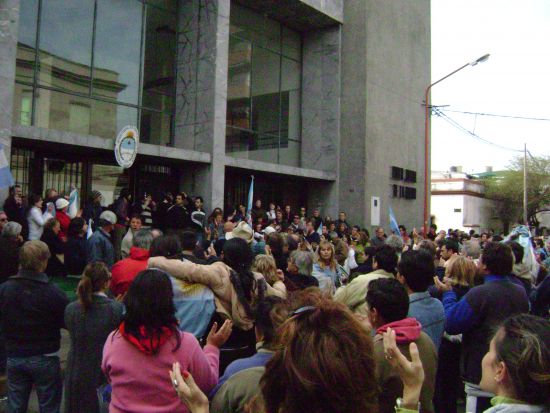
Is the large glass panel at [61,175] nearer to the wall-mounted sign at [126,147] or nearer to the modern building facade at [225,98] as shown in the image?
the modern building facade at [225,98]

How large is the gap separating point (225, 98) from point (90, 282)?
11739mm

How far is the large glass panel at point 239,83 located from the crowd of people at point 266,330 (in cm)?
1094

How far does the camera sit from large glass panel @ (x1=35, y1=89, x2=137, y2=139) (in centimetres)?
1262

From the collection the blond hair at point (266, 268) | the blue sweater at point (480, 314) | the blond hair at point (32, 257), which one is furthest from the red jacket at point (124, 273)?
the blue sweater at point (480, 314)

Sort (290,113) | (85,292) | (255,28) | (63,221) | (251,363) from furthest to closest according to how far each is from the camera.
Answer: (290,113), (255,28), (63,221), (85,292), (251,363)

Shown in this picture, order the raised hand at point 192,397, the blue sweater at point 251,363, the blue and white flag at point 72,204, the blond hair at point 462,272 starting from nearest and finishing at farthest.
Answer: the raised hand at point 192,397, the blue sweater at point 251,363, the blond hair at point 462,272, the blue and white flag at point 72,204

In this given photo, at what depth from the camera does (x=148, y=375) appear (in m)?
2.68

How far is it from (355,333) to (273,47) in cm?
1904

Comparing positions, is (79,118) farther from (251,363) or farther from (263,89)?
(251,363)

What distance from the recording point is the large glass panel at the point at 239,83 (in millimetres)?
17828

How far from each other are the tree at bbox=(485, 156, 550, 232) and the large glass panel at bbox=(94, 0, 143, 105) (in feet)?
143

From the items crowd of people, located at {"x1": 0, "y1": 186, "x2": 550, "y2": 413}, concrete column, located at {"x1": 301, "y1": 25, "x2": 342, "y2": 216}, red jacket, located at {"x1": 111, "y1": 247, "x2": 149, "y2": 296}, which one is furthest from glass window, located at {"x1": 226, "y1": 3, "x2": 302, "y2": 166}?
red jacket, located at {"x1": 111, "y1": 247, "x2": 149, "y2": 296}

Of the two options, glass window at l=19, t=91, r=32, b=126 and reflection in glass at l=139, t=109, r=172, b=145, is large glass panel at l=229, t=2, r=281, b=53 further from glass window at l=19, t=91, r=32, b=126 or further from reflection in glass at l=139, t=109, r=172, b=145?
glass window at l=19, t=91, r=32, b=126

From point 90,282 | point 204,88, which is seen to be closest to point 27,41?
point 204,88
